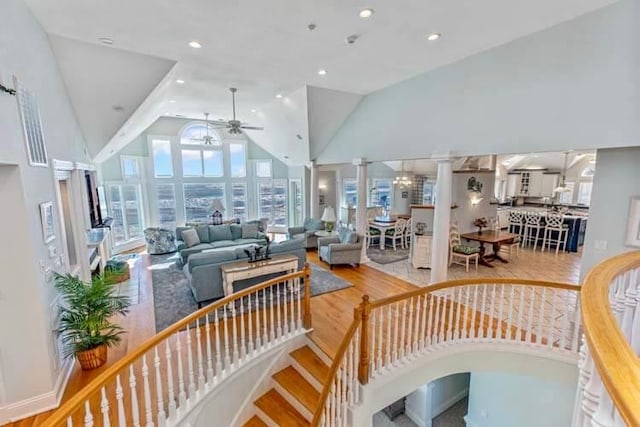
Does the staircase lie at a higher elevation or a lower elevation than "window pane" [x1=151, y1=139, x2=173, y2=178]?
lower

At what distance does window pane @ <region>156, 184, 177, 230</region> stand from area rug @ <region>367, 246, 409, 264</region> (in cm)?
685

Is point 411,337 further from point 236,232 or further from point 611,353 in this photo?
point 236,232

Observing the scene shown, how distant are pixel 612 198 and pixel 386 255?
541cm

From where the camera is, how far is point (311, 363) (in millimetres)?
3902

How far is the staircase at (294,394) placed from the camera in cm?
344

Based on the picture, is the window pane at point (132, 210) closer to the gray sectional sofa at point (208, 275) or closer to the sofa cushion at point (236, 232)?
the sofa cushion at point (236, 232)

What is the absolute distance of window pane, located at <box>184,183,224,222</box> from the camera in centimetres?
1044

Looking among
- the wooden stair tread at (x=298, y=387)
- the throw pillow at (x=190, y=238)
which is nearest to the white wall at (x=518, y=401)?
the wooden stair tread at (x=298, y=387)

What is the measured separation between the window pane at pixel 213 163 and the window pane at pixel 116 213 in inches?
112

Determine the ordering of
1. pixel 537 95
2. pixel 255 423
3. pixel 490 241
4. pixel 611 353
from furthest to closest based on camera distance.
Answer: pixel 490 241 → pixel 537 95 → pixel 255 423 → pixel 611 353

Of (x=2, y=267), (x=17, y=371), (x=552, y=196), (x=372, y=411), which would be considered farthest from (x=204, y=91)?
(x=552, y=196)

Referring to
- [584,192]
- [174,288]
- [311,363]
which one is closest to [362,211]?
[311,363]

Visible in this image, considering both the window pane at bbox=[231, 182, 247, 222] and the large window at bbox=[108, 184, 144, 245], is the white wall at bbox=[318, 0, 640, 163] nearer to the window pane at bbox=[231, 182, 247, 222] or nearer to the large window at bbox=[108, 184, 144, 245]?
the window pane at bbox=[231, 182, 247, 222]

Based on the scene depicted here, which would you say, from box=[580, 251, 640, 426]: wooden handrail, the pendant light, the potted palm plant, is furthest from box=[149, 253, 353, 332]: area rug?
the pendant light
